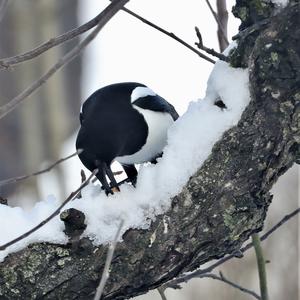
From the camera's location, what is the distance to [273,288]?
6.45m

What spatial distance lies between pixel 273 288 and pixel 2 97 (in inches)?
105

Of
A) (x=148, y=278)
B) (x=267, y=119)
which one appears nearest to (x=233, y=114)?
(x=267, y=119)

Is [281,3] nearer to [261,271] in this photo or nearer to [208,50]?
[208,50]

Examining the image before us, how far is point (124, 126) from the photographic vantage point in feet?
7.00

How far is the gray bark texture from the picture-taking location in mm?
1428

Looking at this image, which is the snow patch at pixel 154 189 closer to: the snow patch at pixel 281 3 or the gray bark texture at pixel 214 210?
the gray bark texture at pixel 214 210

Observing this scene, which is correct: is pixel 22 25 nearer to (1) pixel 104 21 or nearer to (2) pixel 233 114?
(2) pixel 233 114

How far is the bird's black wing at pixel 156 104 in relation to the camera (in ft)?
6.96

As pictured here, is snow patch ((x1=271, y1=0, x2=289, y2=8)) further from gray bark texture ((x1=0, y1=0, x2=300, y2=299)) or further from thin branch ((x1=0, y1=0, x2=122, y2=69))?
thin branch ((x1=0, y1=0, x2=122, y2=69))

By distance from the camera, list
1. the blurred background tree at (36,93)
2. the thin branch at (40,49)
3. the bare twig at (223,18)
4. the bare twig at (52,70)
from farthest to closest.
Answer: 1. the blurred background tree at (36,93)
2. the bare twig at (223,18)
3. the thin branch at (40,49)
4. the bare twig at (52,70)

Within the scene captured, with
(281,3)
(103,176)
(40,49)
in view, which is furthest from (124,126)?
(40,49)

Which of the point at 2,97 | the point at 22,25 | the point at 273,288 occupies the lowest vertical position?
the point at 273,288

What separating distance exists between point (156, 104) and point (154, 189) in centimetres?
68

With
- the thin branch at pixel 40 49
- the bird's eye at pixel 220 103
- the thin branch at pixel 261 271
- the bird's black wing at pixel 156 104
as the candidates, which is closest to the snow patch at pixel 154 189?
the bird's eye at pixel 220 103
